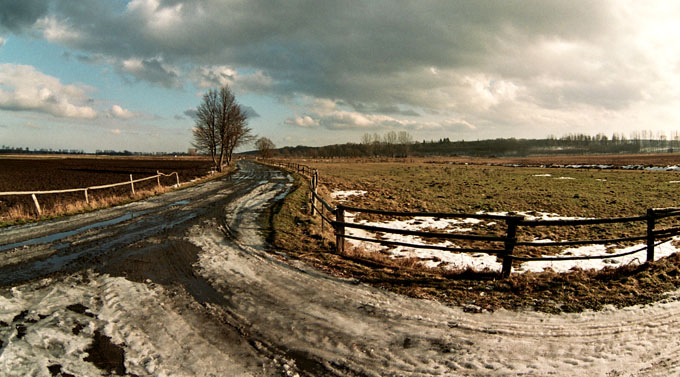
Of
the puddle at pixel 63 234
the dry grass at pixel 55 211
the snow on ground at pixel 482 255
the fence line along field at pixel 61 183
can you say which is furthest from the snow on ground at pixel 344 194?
the fence line along field at pixel 61 183

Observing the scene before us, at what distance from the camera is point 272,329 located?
4.70 meters

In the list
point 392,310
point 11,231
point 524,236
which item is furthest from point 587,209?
point 11,231

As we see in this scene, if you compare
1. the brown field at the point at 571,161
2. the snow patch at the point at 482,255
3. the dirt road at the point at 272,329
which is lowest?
the snow patch at the point at 482,255

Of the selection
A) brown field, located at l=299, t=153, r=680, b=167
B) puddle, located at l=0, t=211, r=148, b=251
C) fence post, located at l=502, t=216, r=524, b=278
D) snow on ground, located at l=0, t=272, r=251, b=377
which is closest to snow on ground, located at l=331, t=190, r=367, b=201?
puddle, located at l=0, t=211, r=148, b=251

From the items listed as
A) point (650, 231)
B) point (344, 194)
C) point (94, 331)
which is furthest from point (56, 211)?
point (650, 231)

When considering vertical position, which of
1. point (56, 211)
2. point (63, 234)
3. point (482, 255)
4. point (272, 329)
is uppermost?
point (56, 211)

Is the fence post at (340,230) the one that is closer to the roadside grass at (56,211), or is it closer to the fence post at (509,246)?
the fence post at (509,246)

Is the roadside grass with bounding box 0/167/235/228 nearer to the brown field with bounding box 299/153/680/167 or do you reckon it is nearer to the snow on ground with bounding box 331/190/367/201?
the snow on ground with bounding box 331/190/367/201

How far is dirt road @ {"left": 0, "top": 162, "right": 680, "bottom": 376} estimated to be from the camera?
12.7 ft

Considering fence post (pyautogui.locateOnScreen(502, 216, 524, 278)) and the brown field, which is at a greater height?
the brown field

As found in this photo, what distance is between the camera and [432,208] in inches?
722

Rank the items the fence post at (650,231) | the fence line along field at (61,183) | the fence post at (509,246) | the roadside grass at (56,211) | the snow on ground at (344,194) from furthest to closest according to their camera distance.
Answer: the snow on ground at (344,194)
the fence line along field at (61,183)
the roadside grass at (56,211)
the fence post at (650,231)
the fence post at (509,246)

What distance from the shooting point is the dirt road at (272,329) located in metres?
3.86

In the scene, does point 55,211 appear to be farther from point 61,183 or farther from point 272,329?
point 61,183
